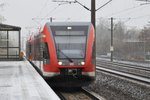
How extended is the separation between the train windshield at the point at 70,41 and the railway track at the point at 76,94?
5.10 ft

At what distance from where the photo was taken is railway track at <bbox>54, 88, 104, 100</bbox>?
14911mm

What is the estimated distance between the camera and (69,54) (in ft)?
52.4

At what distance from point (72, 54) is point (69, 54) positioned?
0.12 meters

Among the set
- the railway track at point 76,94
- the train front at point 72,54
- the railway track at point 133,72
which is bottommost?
the railway track at point 76,94

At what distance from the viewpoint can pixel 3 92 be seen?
11.9 metres

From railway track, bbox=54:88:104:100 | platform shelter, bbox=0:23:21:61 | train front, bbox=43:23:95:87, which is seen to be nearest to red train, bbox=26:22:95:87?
train front, bbox=43:23:95:87

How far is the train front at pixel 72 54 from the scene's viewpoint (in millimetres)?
15789

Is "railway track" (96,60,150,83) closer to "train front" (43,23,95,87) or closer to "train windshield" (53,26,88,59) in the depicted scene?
"train front" (43,23,95,87)

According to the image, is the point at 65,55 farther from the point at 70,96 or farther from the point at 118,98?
the point at 118,98

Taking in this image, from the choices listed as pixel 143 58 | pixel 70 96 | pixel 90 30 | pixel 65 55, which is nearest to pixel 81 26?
pixel 90 30

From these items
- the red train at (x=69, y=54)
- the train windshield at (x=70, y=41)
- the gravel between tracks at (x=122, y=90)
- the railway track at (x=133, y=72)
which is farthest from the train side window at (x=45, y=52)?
the railway track at (x=133, y=72)

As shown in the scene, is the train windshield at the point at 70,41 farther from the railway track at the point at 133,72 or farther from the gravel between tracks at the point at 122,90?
the railway track at the point at 133,72

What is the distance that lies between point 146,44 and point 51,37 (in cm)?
4481

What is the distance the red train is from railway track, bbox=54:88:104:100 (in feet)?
1.43
